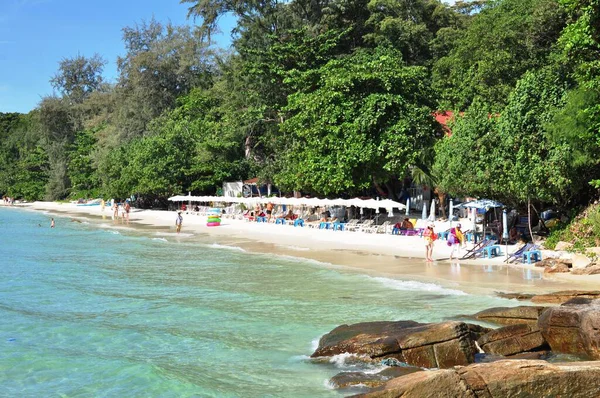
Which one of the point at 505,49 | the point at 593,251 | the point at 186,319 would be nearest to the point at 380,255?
the point at 593,251

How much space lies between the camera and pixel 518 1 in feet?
124

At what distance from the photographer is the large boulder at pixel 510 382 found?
657cm

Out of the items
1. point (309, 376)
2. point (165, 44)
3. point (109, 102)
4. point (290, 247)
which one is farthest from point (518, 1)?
point (109, 102)

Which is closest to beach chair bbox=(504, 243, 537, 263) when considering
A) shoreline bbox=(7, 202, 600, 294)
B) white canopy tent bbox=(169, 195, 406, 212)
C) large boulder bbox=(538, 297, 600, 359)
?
shoreline bbox=(7, 202, 600, 294)

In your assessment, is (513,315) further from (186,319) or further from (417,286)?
(186,319)

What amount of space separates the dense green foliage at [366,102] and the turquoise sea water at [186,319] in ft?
25.0

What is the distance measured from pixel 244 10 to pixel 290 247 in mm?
30660

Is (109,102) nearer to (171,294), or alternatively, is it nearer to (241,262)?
(241,262)

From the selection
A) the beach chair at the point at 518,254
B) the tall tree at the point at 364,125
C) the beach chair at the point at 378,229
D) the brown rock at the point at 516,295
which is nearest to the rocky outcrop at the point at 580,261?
the beach chair at the point at 518,254

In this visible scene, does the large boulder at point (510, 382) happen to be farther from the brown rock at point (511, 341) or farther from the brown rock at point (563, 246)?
the brown rock at point (563, 246)

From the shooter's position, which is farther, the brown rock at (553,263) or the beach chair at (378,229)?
the beach chair at (378,229)

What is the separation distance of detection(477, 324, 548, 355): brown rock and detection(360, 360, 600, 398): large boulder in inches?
119

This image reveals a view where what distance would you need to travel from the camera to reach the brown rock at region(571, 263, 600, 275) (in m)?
17.0

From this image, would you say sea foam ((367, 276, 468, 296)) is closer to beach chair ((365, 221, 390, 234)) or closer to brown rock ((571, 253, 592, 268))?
brown rock ((571, 253, 592, 268))
